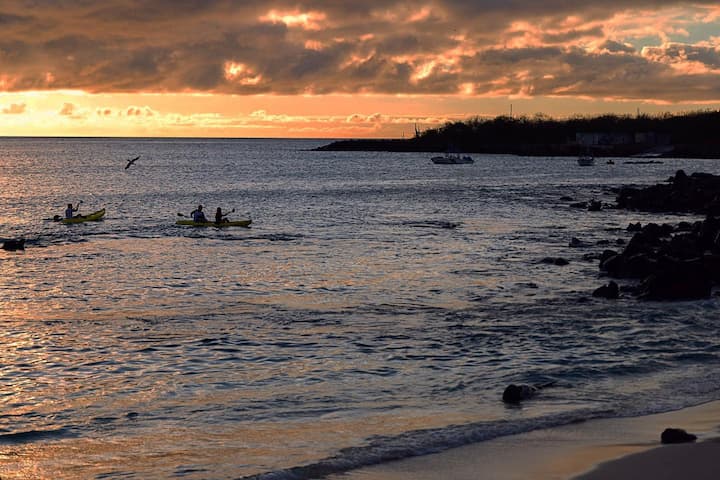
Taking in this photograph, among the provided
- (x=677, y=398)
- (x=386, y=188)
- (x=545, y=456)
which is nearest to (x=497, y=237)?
(x=677, y=398)

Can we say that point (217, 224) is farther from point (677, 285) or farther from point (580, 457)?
point (580, 457)

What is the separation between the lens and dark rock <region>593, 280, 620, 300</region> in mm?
26109

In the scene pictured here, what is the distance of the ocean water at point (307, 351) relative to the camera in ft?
44.2

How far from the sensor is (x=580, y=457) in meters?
12.1

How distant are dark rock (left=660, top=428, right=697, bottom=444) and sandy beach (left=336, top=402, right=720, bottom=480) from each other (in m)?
0.15

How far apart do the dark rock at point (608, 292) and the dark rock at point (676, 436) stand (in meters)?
13.9

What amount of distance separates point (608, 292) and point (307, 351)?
11.1 m

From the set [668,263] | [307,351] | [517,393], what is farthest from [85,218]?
[517,393]

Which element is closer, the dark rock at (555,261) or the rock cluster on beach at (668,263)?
the rock cluster on beach at (668,263)

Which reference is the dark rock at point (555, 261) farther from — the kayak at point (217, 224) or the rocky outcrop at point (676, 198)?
the rocky outcrop at point (676, 198)

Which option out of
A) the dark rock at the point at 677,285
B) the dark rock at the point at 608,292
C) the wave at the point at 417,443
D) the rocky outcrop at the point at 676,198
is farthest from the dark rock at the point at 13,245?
the rocky outcrop at the point at 676,198

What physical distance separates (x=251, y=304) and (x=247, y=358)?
7.08 m

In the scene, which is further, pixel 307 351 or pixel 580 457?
pixel 307 351

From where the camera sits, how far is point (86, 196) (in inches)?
3487
